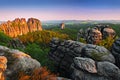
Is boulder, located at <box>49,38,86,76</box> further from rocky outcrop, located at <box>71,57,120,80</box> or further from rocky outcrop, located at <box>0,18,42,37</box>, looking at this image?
rocky outcrop, located at <box>0,18,42,37</box>

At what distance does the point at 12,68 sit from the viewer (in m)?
21.9

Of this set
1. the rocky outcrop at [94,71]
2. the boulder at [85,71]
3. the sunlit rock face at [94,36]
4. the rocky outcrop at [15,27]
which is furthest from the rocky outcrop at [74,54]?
the rocky outcrop at [15,27]

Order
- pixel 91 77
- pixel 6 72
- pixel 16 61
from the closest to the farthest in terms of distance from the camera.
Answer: pixel 6 72
pixel 16 61
pixel 91 77

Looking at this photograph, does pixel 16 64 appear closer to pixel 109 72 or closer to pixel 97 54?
pixel 109 72

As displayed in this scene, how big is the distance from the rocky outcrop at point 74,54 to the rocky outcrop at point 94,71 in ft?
1.98

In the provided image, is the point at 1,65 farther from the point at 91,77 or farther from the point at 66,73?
the point at 66,73

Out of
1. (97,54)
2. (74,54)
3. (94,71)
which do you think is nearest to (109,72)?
(94,71)

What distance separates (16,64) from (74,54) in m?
13.2

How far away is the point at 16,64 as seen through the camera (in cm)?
2238

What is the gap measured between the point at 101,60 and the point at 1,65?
48.7 feet

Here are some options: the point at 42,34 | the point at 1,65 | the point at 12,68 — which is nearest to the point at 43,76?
the point at 12,68

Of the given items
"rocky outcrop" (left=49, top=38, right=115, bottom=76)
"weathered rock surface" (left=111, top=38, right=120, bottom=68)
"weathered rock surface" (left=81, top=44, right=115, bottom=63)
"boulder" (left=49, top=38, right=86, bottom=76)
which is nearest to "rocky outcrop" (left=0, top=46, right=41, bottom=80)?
"rocky outcrop" (left=49, top=38, right=115, bottom=76)

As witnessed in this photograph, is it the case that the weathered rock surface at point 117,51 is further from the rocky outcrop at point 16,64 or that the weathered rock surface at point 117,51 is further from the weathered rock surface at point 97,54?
the rocky outcrop at point 16,64

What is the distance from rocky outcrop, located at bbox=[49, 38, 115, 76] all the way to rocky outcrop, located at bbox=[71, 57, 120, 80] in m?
0.60
